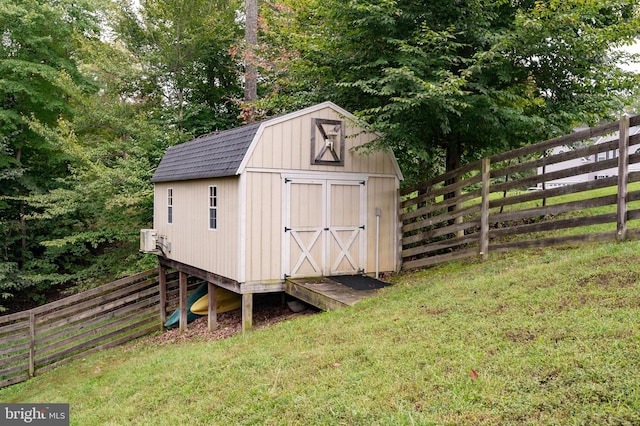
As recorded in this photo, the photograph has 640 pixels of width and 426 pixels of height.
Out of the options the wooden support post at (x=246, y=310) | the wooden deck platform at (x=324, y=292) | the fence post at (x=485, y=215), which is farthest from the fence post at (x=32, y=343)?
the fence post at (x=485, y=215)

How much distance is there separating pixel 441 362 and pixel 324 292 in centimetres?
360

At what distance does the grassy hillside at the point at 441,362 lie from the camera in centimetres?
293

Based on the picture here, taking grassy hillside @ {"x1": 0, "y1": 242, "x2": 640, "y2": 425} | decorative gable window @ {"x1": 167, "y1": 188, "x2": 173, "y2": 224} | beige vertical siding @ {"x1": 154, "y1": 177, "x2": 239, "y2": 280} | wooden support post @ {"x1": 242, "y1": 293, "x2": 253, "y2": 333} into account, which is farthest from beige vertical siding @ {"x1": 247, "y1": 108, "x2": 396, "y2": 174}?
decorative gable window @ {"x1": 167, "y1": 188, "x2": 173, "y2": 224}

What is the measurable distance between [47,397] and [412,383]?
22.1 feet

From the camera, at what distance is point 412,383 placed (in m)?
3.46

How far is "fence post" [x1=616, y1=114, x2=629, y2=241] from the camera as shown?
5.42 metres

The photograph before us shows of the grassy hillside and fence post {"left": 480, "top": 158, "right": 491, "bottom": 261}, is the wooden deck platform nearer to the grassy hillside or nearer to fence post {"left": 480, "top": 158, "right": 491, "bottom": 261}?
the grassy hillside

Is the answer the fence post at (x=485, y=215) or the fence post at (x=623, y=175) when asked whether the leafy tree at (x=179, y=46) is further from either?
the fence post at (x=623, y=175)

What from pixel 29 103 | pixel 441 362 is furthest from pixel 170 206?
pixel 29 103

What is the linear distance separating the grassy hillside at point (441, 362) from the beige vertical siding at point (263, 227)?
4.53 ft

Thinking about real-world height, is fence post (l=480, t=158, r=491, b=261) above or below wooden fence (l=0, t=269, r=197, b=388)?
above

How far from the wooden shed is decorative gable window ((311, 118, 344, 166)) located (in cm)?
2

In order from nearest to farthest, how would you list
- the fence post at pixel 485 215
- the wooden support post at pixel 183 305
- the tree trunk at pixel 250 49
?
1. the fence post at pixel 485 215
2. the wooden support post at pixel 183 305
3. the tree trunk at pixel 250 49

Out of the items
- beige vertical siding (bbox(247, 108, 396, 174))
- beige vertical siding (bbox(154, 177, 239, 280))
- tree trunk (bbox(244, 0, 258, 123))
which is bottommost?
beige vertical siding (bbox(154, 177, 239, 280))
